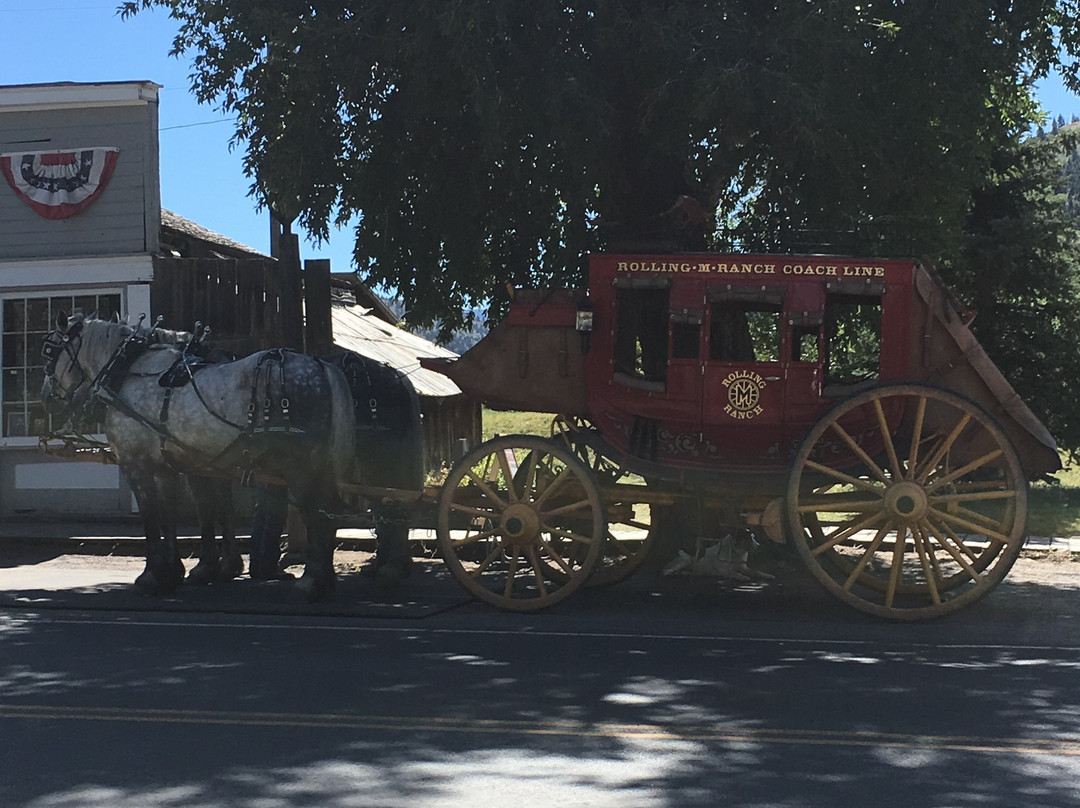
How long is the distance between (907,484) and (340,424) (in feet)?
14.4

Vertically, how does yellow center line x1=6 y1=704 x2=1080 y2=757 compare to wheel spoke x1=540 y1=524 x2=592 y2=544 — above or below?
below

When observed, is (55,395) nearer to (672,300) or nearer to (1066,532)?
(672,300)

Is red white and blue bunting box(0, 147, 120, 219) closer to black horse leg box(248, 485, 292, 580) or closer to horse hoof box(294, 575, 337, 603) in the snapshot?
black horse leg box(248, 485, 292, 580)

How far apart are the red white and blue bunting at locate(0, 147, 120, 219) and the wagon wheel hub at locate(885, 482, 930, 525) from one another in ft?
35.2

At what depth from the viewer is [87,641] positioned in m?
8.88

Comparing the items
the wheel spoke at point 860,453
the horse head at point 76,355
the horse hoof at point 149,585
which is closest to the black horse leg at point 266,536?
the horse hoof at point 149,585

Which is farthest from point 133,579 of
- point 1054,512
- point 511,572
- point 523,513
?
point 1054,512

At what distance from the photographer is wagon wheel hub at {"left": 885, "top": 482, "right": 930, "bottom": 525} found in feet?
30.3

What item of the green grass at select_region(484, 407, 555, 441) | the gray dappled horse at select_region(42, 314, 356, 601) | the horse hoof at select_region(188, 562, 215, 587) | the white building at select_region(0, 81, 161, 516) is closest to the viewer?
the gray dappled horse at select_region(42, 314, 356, 601)

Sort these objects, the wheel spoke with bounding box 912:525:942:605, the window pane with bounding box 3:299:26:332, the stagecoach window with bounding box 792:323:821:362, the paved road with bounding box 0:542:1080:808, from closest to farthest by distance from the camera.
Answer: the paved road with bounding box 0:542:1080:808, the wheel spoke with bounding box 912:525:942:605, the stagecoach window with bounding box 792:323:821:362, the window pane with bounding box 3:299:26:332

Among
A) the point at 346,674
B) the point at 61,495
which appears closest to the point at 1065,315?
the point at 61,495

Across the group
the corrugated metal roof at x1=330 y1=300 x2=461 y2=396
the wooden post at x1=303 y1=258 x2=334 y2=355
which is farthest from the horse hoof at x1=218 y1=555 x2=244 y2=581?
the corrugated metal roof at x1=330 y1=300 x2=461 y2=396

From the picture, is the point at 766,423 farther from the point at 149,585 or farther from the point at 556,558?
the point at 149,585

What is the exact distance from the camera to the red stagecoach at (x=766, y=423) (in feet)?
30.6
